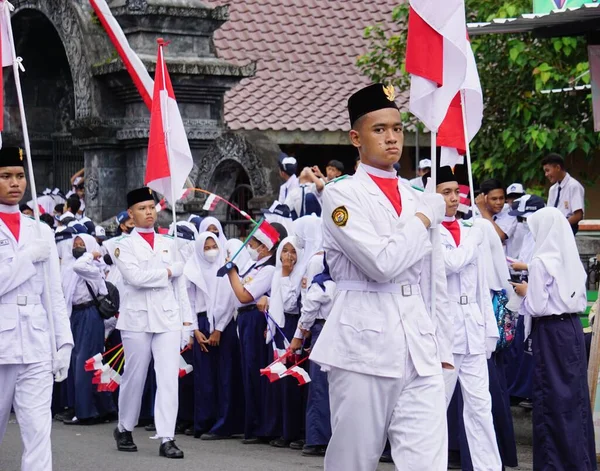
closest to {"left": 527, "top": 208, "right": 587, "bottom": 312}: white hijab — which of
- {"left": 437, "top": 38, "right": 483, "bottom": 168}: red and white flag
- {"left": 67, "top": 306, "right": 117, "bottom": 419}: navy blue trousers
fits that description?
{"left": 437, "top": 38, "right": 483, "bottom": 168}: red and white flag

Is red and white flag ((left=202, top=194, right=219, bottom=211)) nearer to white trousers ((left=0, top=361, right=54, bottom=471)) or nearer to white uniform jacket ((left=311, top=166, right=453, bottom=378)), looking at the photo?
white trousers ((left=0, top=361, right=54, bottom=471))

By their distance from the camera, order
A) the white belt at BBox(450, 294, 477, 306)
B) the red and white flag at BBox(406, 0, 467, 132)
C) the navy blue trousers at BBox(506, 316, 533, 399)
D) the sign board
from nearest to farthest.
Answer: the red and white flag at BBox(406, 0, 467, 132), the white belt at BBox(450, 294, 477, 306), the sign board, the navy blue trousers at BBox(506, 316, 533, 399)

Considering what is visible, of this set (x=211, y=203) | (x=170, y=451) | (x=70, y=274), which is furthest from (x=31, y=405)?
(x=211, y=203)

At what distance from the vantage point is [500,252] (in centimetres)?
1036

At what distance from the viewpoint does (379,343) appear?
21.6 ft

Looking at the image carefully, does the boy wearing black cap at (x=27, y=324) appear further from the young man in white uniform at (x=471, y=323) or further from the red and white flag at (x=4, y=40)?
the young man in white uniform at (x=471, y=323)

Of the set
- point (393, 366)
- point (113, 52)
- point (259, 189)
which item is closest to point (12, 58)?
point (393, 366)

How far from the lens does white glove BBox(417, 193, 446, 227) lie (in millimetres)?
6645

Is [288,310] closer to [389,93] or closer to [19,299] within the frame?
[19,299]

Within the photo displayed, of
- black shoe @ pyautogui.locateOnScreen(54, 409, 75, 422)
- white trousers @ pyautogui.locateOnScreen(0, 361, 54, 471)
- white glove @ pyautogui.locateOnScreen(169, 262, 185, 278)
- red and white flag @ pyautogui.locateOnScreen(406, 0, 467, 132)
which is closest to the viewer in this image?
red and white flag @ pyautogui.locateOnScreen(406, 0, 467, 132)

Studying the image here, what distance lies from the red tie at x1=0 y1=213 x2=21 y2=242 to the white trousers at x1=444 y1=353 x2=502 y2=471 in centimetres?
310

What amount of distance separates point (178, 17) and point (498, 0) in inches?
165

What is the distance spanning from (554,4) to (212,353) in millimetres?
4615

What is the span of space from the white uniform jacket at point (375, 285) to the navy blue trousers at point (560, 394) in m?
2.63
